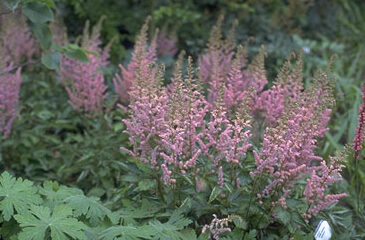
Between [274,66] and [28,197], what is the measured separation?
3.50 m

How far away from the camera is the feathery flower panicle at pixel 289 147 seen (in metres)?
2.62

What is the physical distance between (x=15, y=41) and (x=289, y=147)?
2953 millimetres

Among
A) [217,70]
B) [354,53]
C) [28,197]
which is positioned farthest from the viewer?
[354,53]

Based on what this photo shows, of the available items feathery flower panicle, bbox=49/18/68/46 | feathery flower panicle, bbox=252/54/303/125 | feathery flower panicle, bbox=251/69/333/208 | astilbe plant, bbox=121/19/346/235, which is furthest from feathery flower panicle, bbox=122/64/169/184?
feathery flower panicle, bbox=49/18/68/46

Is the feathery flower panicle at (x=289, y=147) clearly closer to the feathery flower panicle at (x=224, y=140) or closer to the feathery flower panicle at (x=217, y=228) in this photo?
the feathery flower panicle at (x=224, y=140)

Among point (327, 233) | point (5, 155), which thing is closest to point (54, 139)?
point (5, 155)

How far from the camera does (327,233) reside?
2580mm

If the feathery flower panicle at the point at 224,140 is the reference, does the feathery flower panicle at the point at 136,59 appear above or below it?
above

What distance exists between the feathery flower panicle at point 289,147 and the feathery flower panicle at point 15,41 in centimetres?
271

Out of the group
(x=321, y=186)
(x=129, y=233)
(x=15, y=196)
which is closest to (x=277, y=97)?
(x=321, y=186)

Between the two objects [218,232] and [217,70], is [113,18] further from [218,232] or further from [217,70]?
[218,232]

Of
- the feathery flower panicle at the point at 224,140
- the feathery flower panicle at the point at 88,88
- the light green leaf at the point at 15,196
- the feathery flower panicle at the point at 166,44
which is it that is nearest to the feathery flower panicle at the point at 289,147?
the feathery flower panicle at the point at 224,140

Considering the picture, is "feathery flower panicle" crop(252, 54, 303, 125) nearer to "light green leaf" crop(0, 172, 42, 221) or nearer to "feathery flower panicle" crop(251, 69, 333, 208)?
"feathery flower panicle" crop(251, 69, 333, 208)

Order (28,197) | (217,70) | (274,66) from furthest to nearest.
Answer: (274,66) < (217,70) < (28,197)
